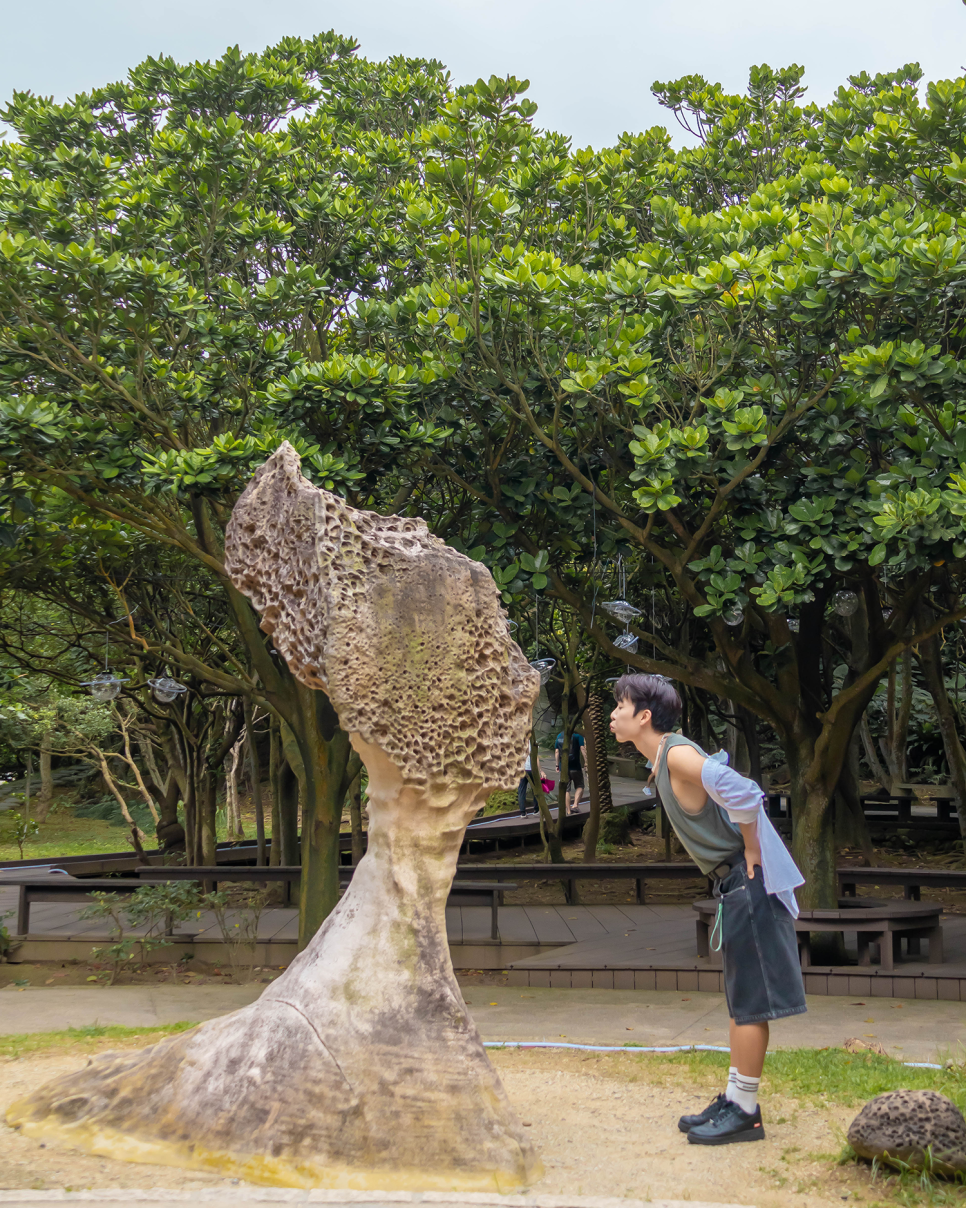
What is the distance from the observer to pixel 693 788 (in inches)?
185

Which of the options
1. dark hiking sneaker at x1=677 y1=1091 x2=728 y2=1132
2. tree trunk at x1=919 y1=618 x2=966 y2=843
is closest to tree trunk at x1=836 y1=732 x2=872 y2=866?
tree trunk at x1=919 y1=618 x2=966 y2=843

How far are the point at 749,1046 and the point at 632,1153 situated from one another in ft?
2.27

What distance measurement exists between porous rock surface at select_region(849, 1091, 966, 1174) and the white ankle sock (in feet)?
1.77

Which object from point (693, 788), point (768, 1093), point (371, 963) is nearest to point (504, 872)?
point (768, 1093)

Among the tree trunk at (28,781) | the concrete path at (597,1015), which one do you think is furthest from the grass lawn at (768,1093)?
the tree trunk at (28,781)

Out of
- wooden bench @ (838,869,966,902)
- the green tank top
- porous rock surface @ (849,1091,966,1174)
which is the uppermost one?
the green tank top

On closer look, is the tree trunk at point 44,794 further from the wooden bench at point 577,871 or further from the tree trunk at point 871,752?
the tree trunk at point 871,752

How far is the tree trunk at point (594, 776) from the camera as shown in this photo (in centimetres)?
1583

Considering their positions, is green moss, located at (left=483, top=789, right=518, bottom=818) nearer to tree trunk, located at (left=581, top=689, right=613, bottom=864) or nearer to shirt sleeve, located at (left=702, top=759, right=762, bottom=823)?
tree trunk, located at (left=581, top=689, right=613, bottom=864)

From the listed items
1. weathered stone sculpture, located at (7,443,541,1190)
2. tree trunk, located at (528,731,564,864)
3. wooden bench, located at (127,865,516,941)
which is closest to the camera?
weathered stone sculpture, located at (7,443,541,1190)

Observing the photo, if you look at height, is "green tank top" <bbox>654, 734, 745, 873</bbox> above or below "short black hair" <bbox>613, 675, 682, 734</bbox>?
below

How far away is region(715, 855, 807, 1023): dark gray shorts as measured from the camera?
465 centimetres

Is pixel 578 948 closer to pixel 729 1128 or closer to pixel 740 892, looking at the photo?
pixel 729 1128

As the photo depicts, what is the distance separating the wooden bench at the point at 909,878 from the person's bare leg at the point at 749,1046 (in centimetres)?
630
